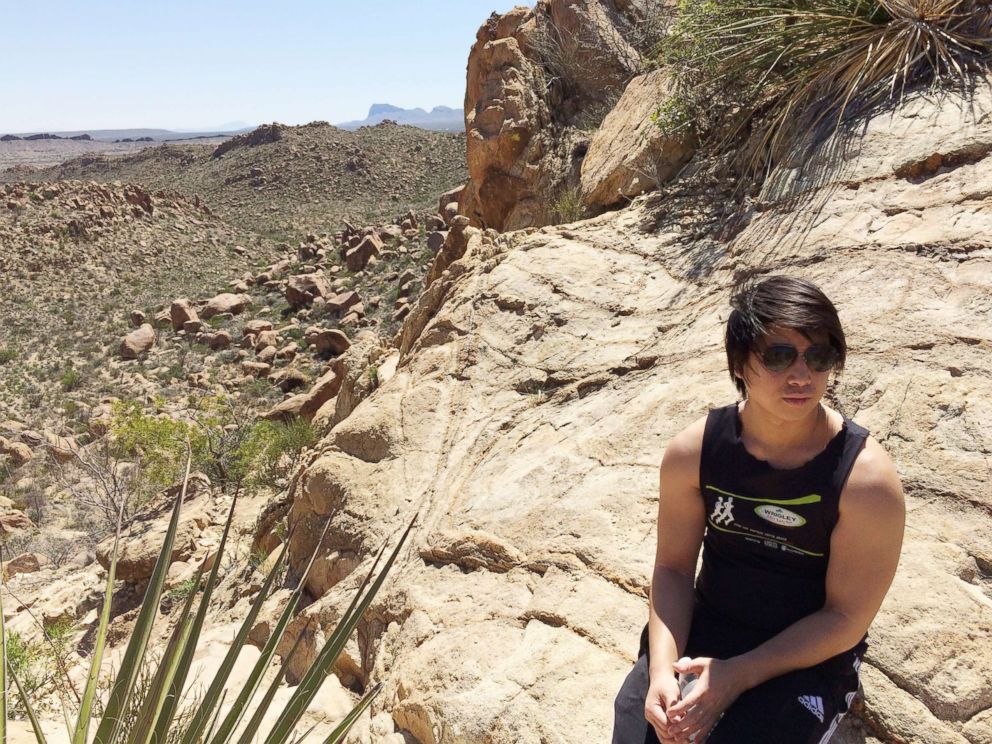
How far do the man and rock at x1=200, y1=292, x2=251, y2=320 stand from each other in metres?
22.3

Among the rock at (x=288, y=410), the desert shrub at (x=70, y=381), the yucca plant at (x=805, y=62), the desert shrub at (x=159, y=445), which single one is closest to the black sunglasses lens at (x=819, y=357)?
the yucca plant at (x=805, y=62)

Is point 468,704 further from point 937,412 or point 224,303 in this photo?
point 224,303

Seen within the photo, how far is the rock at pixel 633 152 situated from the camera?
4965 millimetres

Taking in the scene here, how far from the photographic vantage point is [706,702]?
159 cm

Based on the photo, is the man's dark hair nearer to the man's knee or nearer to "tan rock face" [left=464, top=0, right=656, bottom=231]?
the man's knee

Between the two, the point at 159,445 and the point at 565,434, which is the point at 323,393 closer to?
the point at 159,445

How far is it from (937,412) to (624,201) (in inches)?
125

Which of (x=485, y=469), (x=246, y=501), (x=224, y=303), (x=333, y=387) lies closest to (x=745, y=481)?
(x=485, y=469)

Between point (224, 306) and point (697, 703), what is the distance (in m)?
22.7

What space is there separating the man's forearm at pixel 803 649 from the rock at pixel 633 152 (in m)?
3.68

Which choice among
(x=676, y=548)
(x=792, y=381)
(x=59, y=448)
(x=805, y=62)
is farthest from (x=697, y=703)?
(x=59, y=448)

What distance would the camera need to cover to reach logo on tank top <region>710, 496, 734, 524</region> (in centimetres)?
175

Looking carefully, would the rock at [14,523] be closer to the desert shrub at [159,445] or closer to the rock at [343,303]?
the desert shrub at [159,445]

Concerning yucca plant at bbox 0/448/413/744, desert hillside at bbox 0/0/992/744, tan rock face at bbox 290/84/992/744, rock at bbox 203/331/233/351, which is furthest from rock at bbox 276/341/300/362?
yucca plant at bbox 0/448/413/744
